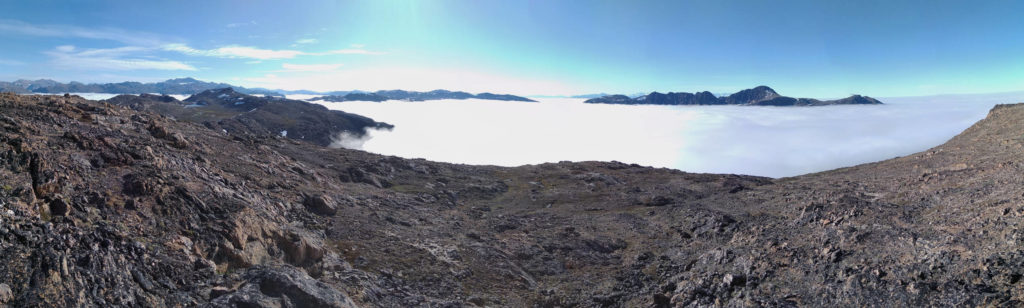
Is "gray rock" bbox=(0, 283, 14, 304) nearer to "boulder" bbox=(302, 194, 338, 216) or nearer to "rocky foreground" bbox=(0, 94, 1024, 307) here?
"rocky foreground" bbox=(0, 94, 1024, 307)

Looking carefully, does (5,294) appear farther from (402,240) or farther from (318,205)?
(318,205)

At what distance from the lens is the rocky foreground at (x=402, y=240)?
13664mm

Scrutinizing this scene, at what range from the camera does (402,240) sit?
2781 centimetres

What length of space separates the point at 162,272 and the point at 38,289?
3887mm

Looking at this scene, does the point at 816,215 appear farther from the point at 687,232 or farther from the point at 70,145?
the point at 70,145

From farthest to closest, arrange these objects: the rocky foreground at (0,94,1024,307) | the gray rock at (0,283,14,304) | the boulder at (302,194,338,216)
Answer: the boulder at (302,194,338,216)
the rocky foreground at (0,94,1024,307)
the gray rock at (0,283,14,304)

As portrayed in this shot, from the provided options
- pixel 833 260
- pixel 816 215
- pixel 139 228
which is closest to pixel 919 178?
pixel 816 215

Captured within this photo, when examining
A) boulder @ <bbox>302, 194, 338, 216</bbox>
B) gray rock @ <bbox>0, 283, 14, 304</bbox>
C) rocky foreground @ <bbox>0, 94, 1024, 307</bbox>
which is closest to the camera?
gray rock @ <bbox>0, 283, 14, 304</bbox>

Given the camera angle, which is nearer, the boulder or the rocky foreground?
the rocky foreground

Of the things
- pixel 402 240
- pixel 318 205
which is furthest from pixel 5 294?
pixel 318 205

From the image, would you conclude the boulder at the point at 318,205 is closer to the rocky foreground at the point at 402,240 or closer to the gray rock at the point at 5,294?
the rocky foreground at the point at 402,240

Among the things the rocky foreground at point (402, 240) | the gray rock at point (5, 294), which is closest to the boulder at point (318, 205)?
the rocky foreground at point (402, 240)

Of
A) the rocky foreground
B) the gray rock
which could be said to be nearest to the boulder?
the rocky foreground

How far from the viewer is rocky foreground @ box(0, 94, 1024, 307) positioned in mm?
13664
